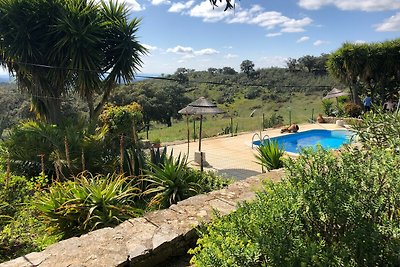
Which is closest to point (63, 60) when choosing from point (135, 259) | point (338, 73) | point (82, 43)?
point (82, 43)

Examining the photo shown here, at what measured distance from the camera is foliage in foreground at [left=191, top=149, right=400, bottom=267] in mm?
1597

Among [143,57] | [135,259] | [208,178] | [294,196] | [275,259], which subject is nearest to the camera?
[275,259]

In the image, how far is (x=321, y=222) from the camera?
6.16 ft

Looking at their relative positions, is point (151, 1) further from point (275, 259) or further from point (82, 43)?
point (275, 259)

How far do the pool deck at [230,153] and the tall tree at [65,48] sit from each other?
12.1ft

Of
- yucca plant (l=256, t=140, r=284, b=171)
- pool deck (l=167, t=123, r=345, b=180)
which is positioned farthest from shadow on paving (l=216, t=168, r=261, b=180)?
yucca plant (l=256, t=140, r=284, b=171)

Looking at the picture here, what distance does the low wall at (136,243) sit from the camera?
239 cm

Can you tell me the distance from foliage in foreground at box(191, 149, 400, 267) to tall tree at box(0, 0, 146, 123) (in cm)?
969

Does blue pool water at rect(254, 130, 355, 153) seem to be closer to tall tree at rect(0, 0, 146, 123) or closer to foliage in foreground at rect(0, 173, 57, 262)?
tall tree at rect(0, 0, 146, 123)

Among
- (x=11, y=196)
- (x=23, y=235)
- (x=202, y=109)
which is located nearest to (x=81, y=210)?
(x=23, y=235)

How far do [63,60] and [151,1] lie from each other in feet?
12.0

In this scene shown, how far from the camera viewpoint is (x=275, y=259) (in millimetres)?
1567

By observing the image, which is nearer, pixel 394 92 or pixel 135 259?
pixel 135 259

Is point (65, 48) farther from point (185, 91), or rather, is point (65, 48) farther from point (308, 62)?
point (308, 62)
